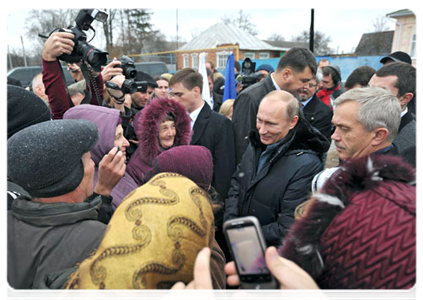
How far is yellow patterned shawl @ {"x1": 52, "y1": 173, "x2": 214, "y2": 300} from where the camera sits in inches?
28.7

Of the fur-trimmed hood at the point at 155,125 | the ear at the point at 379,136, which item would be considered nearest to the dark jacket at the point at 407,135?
the ear at the point at 379,136

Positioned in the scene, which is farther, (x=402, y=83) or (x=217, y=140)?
(x=217, y=140)

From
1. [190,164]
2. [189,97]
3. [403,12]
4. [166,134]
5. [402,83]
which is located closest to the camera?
[190,164]

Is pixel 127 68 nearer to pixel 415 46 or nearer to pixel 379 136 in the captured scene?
pixel 379 136

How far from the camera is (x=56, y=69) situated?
2.37 m

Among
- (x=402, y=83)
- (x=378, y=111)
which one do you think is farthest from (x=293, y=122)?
(x=402, y=83)

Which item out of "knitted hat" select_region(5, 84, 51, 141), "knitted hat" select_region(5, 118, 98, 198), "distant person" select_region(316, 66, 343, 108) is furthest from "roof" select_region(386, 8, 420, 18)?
"knitted hat" select_region(5, 118, 98, 198)

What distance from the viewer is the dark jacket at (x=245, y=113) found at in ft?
9.99

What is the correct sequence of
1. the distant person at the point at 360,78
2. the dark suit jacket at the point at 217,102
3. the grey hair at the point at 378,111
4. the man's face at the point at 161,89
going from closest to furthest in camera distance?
the grey hair at the point at 378,111 < the distant person at the point at 360,78 < the man's face at the point at 161,89 < the dark suit jacket at the point at 217,102

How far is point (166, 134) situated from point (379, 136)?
1723mm

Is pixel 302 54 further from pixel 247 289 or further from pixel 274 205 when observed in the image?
pixel 247 289

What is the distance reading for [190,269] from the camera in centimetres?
81

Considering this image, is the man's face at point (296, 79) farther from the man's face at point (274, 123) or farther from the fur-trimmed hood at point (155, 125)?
the fur-trimmed hood at point (155, 125)

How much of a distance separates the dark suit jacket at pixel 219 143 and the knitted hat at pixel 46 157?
1.94 metres
